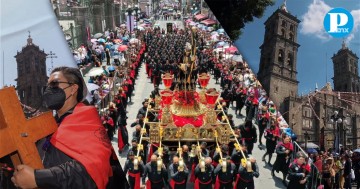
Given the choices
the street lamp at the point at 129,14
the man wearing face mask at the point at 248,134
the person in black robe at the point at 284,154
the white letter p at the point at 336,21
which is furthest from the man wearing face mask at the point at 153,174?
the white letter p at the point at 336,21

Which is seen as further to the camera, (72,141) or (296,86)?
(296,86)

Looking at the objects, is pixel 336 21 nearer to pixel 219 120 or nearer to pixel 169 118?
pixel 219 120

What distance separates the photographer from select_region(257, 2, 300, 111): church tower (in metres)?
1.79

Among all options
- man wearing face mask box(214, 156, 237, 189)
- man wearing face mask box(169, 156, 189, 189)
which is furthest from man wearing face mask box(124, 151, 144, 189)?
man wearing face mask box(214, 156, 237, 189)

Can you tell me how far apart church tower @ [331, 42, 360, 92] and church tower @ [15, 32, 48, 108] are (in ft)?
3.79

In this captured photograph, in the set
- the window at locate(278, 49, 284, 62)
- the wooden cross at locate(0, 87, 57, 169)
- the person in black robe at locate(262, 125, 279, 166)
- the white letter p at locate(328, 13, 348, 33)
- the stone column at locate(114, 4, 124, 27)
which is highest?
the stone column at locate(114, 4, 124, 27)

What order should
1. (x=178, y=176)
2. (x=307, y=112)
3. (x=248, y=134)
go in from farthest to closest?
(x=178, y=176) → (x=248, y=134) → (x=307, y=112)

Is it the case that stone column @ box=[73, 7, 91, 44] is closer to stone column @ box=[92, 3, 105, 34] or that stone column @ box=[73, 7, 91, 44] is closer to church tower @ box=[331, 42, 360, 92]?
stone column @ box=[92, 3, 105, 34]

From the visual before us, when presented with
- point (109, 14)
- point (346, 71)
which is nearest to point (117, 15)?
point (109, 14)

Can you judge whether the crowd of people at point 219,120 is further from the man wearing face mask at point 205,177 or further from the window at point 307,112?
the window at point 307,112

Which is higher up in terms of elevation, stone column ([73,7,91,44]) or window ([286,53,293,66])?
stone column ([73,7,91,44])

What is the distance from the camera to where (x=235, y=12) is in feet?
5.98

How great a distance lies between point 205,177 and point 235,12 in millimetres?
904

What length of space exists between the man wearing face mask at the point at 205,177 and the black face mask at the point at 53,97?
98 centimetres
